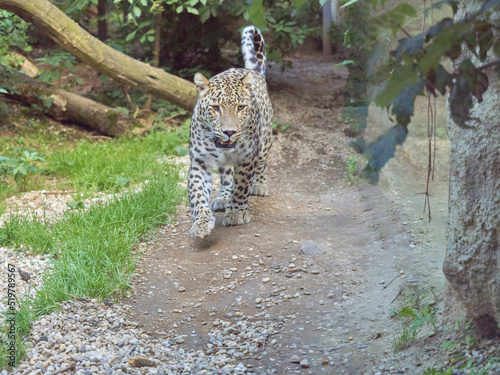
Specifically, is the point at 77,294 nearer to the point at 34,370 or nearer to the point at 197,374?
the point at 34,370

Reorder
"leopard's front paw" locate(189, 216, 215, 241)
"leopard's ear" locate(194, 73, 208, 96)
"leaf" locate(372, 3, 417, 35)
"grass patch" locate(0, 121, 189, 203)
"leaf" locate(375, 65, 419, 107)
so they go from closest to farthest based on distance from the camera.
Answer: "leaf" locate(375, 65, 419, 107), "leaf" locate(372, 3, 417, 35), "leopard's front paw" locate(189, 216, 215, 241), "leopard's ear" locate(194, 73, 208, 96), "grass patch" locate(0, 121, 189, 203)

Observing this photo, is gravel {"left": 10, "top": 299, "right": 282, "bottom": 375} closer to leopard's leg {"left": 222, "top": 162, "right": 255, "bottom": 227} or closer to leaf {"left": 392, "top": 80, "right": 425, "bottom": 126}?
leopard's leg {"left": 222, "top": 162, "right": 255, "bottom": 227}

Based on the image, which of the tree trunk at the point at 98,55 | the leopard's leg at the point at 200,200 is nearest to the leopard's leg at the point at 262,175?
the leopard's leg at the point at 200,200

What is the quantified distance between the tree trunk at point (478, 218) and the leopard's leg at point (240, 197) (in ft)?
9.29

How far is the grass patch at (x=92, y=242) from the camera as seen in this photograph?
4238 mm

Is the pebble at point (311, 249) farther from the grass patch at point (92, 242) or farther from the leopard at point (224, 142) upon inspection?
the grass patch at point (92, 242)

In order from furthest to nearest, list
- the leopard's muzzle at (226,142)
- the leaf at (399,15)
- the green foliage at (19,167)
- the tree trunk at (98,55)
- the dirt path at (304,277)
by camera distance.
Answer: the tree trunk at (98,55) → the green foliage at (19,167) → the leopard's muzzle at (226,142) → the dirt path at (304,277) → the leaf at (399,15)

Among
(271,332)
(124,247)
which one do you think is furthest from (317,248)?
(124,247)

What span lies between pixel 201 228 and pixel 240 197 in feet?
2.35

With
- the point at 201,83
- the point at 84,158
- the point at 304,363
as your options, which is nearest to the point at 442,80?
the point at 304,363

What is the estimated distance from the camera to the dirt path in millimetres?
3684

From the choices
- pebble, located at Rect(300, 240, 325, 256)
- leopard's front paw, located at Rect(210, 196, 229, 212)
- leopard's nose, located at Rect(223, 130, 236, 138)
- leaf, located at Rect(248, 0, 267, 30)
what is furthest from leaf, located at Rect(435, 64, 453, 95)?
leopard's front paw, located at Rect(210, 196, 229, 212)

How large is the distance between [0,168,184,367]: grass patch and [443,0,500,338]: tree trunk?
2.52m

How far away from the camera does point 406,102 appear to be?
1.51 metres
